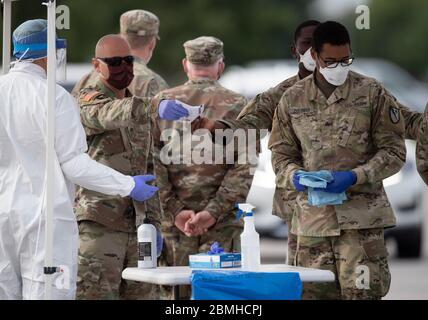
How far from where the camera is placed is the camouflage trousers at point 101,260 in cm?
979

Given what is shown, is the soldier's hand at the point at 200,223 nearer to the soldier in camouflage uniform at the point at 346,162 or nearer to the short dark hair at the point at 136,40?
the soldier in camouflage uniform at the point at 346,162

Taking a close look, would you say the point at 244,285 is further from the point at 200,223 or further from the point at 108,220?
the point at 200,223

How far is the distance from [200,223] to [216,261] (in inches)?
66.5

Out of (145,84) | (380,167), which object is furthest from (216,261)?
(145,84)

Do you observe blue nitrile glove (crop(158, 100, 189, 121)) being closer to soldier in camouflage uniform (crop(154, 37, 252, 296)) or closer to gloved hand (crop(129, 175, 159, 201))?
gloved hand (crop(129, 175, 159, 201))

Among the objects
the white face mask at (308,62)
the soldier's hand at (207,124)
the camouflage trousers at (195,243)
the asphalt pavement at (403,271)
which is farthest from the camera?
the asphalt pavement at (403,271)

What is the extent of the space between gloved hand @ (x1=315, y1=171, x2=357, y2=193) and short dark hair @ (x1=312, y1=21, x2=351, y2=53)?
2.57 feet

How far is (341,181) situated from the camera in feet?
29.3

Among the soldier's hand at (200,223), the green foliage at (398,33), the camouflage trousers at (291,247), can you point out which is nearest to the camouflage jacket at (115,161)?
the soldier's hand at (200,223)

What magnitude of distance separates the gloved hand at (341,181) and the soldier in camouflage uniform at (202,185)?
134 centimetres

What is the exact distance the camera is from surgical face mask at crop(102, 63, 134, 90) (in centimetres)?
977

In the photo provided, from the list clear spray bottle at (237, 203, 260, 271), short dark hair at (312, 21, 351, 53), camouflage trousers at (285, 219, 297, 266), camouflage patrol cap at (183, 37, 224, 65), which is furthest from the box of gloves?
camouflage patrol cap at (183, 37, 224, 65)

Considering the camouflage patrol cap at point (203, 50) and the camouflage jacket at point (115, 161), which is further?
the camouflage patrol cap at point (203, 50)
